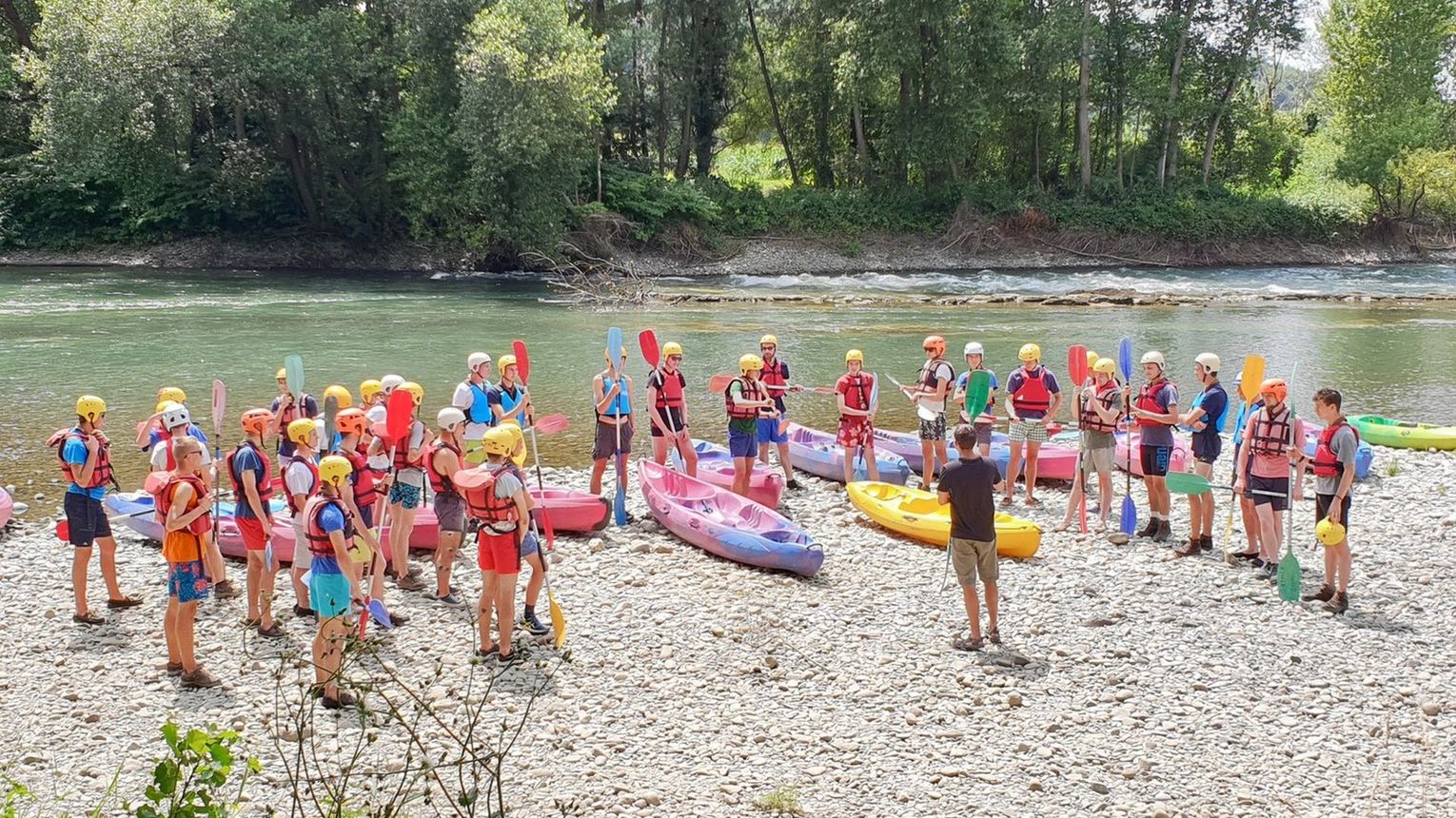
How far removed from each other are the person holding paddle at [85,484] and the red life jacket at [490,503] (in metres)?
2.68

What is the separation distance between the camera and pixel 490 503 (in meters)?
6.50

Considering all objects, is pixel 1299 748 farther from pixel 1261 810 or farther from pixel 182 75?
pixel 182 75

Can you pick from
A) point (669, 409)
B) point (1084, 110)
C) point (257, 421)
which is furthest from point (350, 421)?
point (1084, 110)

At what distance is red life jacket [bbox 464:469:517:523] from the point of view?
6473mm

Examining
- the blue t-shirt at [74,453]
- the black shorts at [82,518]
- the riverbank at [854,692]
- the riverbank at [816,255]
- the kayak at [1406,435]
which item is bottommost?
the riverbank at [854,692]

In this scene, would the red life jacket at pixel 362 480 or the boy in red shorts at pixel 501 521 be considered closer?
the boy in red shorts at pixel 501 521

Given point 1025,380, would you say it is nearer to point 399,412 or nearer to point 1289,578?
point 1289,578

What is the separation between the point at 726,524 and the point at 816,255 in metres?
28.2

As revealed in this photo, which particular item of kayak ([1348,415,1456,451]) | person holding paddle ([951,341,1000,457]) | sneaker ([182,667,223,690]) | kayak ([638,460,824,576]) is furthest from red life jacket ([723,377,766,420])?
kayak ([1348,415,1456,451])

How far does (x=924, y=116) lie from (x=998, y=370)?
20305mm

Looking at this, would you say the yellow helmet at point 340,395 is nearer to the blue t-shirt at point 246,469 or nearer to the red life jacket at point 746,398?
the blue t-shirt at point 246,469

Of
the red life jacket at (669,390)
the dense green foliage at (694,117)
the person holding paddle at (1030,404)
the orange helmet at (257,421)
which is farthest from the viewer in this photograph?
the dense green foliage at (694,117)

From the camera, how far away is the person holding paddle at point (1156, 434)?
866 cm

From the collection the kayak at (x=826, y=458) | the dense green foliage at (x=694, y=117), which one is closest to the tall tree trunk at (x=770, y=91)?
the dense green foliage at (x=694, y=117)
